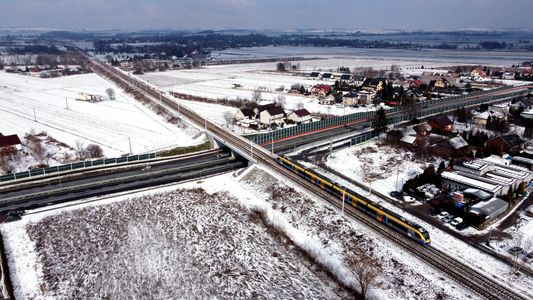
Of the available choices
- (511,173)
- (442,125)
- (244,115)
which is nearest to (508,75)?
(442,125)

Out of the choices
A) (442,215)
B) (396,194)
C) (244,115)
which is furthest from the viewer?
(244,115)

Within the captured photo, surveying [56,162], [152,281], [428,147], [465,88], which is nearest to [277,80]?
[465,88]

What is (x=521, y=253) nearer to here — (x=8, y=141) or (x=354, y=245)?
(x=354, y=245)

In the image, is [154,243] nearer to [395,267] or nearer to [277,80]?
[395,267]

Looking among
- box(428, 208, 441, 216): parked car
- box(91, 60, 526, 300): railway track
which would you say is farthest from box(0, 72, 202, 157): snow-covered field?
box(428, 208, 441, 216): parked car

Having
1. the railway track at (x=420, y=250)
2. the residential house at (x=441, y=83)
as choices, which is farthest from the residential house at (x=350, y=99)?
the railway track at (x=420, y=250)

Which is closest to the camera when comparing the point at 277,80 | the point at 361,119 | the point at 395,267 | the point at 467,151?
the point at 395,267
